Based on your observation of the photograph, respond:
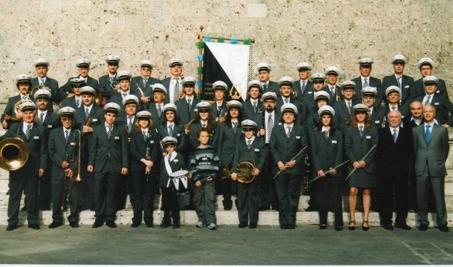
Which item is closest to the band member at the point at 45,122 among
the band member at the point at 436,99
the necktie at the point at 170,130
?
the necktie at the point at 170,130

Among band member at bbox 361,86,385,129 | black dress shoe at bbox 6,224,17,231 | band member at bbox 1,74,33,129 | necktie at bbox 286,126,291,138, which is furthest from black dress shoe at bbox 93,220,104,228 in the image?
band member at bbox 361,86,385,129

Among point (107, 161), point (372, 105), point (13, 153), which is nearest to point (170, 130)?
point (107, 161)

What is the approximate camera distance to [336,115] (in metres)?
10.6

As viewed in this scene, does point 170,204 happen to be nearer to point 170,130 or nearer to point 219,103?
point 170,130

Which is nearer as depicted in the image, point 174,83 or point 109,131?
point 109,131

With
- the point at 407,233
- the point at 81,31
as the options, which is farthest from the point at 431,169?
the point at 81,31

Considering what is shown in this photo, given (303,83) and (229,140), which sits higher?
(303,83)

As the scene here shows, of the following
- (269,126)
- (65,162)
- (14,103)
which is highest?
(14,103)

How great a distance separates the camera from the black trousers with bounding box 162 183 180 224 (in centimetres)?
988

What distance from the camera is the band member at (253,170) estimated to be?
393 inches

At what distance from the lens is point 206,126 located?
33.8 ft

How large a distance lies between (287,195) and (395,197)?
65.8 inches

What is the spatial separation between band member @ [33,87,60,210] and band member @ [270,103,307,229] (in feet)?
11.6

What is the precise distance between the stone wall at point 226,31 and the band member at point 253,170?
447 cm
